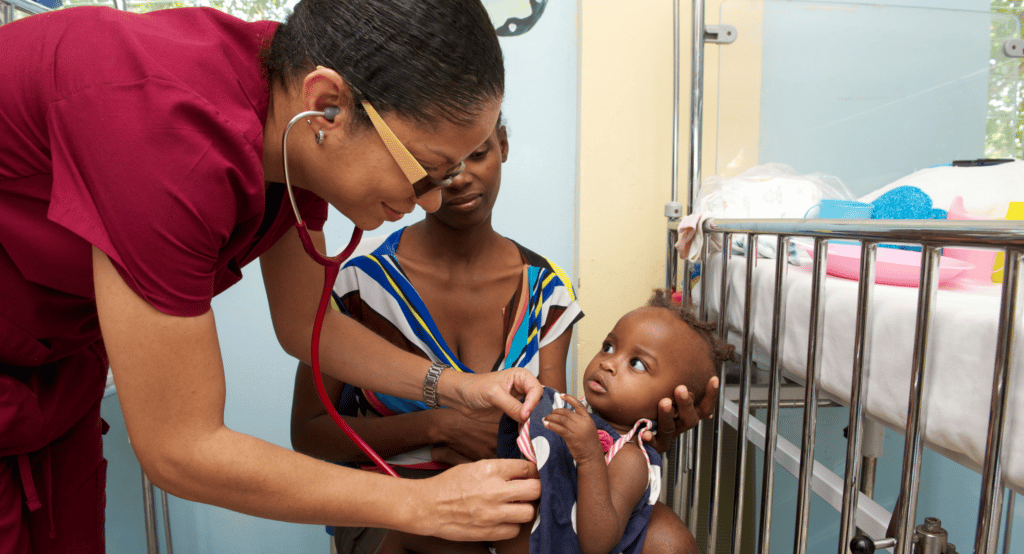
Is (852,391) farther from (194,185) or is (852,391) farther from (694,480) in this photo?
(194,185)

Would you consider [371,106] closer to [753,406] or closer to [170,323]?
[170,323]

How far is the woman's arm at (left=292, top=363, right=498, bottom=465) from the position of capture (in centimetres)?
126

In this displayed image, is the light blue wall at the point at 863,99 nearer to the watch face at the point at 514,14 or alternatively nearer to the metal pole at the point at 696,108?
the metal pole at the point at 696,108

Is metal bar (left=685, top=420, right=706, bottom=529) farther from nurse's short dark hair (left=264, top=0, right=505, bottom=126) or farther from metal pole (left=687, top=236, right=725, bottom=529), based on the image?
nurse's short dark hair (left=264, top=0, right=505, bottom=126)

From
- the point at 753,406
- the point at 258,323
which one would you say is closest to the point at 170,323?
the point at 753,406

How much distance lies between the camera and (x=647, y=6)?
221 centimetres

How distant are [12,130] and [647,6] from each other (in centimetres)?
210

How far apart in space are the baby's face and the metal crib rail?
0.60 feet

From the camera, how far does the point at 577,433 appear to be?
948mm

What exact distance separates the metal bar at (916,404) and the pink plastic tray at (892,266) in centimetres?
32

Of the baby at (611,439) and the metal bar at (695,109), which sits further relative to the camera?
the metal bar at (695,109)

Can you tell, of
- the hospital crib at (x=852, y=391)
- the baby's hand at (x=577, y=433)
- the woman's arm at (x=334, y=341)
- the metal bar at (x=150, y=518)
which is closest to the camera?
the hospital crib at (x=852, y=391)

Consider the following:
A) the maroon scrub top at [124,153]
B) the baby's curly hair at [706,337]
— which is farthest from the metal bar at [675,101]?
the maroon scrub top at [124,153]

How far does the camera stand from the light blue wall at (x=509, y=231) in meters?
2.19
